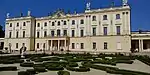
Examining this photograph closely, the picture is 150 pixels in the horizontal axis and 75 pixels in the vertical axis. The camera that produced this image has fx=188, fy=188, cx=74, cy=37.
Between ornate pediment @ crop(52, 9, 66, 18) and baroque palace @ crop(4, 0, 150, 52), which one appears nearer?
baroque palace @ crop(4, 0, 150, 52)

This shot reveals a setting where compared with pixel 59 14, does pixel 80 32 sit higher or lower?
lower

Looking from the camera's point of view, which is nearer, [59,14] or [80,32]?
[80,32]

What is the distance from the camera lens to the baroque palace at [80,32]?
40.1 meters

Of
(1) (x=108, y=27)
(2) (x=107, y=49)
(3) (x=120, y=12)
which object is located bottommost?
(2) (x=107, y=49)

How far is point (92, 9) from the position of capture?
45375mm

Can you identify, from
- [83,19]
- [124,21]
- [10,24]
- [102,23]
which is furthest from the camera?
[10,24]

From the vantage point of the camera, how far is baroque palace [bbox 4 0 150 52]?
40125 millimetres

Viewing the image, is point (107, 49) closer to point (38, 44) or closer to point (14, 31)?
point (38, 44)

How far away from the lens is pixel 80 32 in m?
46.4

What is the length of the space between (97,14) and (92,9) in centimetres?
238

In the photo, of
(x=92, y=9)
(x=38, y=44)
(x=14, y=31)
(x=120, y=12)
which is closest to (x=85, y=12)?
(x=92, y=9)

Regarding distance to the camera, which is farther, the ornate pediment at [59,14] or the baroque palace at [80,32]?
the ornate pediment at [59,14]

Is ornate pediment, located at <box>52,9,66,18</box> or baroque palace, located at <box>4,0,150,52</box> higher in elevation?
ornate pediment, located at <box>52,9,66,18</box>

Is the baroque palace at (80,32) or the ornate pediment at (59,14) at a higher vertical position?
the ornate pediment at (59,14)
